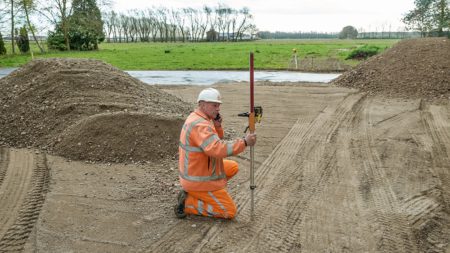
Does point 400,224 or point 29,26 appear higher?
point 29,26

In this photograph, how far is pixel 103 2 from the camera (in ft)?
138

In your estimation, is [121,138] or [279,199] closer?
[279,199]

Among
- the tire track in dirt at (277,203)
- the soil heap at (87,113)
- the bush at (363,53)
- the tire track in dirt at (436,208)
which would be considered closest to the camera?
the tire track in dirt at (277,203)

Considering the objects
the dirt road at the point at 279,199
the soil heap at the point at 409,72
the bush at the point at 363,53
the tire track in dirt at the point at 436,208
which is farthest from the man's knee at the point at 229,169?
the bush at the point at 363,53

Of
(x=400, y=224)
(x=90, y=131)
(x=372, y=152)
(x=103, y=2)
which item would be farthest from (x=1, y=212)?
(x=103, y=2)

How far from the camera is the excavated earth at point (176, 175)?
4.64m

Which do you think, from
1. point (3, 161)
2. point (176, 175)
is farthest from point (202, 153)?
point (3, 161)

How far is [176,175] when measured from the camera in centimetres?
675

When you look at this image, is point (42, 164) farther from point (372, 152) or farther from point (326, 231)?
point (372, 152)

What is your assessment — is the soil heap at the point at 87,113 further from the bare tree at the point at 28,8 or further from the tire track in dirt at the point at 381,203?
the bare tree at the point at 28,8

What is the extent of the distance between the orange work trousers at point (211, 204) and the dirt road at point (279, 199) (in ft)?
0.37

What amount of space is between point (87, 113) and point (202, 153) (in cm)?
478

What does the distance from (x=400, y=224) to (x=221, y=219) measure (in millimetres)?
2155

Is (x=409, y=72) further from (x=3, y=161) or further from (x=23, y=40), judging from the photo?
(x=23, y=40)
